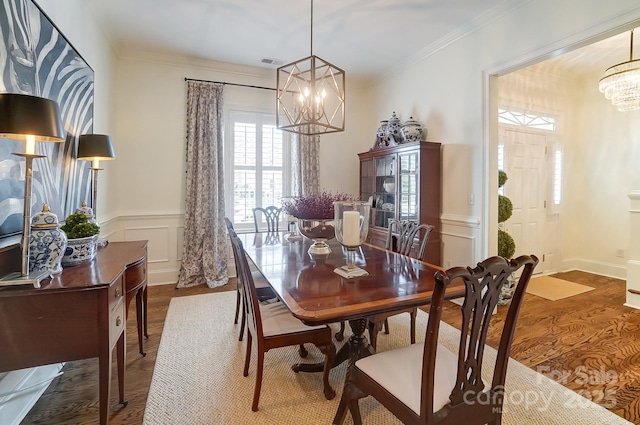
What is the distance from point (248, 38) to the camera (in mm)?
3539

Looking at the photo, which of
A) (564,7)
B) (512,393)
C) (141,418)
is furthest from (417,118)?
(141,418)

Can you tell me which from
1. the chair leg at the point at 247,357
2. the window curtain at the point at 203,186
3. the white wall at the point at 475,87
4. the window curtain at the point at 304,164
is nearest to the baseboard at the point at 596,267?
the white wall at the point at 475,87

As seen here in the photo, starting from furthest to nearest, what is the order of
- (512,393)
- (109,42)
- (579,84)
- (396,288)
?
(579,84)
(109,42)
(512,393)
(396,288)

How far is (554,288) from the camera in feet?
13.3

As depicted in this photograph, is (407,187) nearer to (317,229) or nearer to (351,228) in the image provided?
(317,229)

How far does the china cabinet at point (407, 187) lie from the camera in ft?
11.8

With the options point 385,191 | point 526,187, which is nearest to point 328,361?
point 385,191

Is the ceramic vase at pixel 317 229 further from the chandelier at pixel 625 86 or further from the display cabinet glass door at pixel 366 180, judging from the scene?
the chandelier at pixel 625 86

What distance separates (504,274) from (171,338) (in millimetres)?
2602

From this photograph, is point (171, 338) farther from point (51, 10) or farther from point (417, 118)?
point (417, 118)

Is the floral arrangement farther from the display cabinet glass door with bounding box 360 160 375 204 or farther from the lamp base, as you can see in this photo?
the display cabinet glass door with bounding box 360 160 375 204

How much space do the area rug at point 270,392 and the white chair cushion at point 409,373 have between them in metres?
0.53

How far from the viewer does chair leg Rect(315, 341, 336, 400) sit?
70.6 inches

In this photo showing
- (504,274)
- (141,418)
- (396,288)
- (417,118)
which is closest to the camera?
(504,274)
